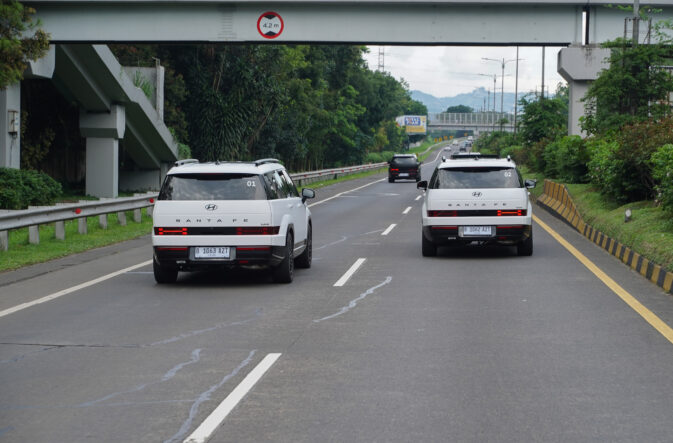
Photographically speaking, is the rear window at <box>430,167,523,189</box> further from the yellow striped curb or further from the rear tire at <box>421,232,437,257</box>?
the yellow striped curb

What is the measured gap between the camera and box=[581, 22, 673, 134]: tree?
96.1 feet

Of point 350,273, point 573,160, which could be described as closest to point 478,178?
point 350,273

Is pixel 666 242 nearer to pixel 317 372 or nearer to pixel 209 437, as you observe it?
pixel 317 372

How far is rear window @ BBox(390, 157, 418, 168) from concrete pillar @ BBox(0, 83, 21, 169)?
1134 inches

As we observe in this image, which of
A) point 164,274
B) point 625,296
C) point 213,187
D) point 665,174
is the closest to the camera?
point 625,296

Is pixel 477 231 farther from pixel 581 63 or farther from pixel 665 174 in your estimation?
pixel 581 63

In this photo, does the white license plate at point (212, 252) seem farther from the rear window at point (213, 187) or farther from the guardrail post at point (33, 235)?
the guardrail post at point (33, 235)

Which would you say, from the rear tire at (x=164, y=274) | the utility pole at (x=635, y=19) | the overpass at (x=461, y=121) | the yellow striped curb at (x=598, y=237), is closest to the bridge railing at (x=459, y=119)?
the overpass at (x=461, y=121)

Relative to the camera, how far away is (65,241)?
18172 millimetres

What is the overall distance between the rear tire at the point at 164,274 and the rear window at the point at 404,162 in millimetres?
41171

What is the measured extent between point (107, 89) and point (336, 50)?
172 feet

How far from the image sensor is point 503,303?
1105 centimetres

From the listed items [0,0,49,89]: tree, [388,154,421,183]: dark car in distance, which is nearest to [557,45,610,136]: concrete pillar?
[0,0,49,89]: tree

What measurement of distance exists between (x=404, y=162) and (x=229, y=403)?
48115mm
